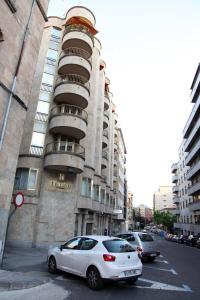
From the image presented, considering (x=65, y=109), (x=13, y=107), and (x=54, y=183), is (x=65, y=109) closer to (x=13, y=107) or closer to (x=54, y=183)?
(x=54, y=183)

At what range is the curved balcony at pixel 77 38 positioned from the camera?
24484mm

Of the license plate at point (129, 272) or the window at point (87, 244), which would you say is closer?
the license plate at point (129, 272)

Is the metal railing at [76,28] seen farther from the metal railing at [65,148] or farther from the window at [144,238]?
the window at [144,238]

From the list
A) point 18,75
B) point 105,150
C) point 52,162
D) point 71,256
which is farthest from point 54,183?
point 105,150

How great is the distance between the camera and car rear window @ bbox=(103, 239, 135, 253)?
323 inches

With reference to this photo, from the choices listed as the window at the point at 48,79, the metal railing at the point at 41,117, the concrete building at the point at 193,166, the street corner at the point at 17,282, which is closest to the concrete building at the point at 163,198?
the concrete building at the point at 193,166

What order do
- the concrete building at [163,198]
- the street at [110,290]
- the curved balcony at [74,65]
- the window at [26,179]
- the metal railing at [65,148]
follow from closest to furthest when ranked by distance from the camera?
the street at [110,290] < the window at [26,179] < the metal railing at [65,148] < the curved balcony at [74,65] < the concrete building at [163,198]

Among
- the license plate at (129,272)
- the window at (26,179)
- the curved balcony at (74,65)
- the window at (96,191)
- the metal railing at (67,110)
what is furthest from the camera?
the window at (96,191)

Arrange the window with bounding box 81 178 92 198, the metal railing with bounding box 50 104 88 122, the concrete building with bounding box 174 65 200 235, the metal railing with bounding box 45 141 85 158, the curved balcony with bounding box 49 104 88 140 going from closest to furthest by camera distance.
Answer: the curved balcony with bounding box 49 104 88 140
the metal railing with bounding box 45 141 85 158
the metal railing with bounding box 50 104 88 122
the window with bounding box 81 178 92 198
the concrete building with bounding box 174 65 200 235

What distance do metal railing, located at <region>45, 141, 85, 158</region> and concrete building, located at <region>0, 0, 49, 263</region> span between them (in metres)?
7.61

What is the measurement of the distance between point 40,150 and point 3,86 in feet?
32.3

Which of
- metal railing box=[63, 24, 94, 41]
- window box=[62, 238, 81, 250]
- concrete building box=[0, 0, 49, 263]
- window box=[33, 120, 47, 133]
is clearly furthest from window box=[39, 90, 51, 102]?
window box=[62, 238, 81, 250]

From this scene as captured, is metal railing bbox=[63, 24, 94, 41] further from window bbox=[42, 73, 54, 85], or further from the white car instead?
the white car

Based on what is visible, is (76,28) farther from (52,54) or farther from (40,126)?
(40,126)
